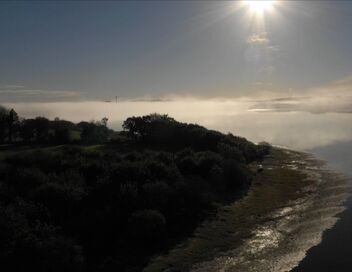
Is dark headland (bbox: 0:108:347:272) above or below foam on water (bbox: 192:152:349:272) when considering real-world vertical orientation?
above

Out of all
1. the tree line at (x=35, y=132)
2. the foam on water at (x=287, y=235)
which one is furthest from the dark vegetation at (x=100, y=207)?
the tree line at (x=35, y=132)

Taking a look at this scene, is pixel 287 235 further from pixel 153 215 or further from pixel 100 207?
pixel 100 207

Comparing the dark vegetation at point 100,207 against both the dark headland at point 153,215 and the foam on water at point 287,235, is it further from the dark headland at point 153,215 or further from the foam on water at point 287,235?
the foam on water at point 287,235

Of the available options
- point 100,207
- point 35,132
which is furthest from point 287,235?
point 35,132

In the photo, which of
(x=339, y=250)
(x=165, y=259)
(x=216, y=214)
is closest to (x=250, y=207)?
(x=216, y=214)

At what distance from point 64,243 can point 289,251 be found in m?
16.1

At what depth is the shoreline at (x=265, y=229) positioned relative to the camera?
30.0m

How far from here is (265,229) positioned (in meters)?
37.8

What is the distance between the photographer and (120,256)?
99.6 feet

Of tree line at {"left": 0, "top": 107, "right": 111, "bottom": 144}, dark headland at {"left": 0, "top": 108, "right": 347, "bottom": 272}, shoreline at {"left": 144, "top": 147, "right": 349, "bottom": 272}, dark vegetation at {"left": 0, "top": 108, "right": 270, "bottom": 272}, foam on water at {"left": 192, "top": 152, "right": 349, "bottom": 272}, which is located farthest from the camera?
tree line at {"left": 0, "top": 107, "right": 111, "bottom": 144}

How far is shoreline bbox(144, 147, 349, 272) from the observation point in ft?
98.5

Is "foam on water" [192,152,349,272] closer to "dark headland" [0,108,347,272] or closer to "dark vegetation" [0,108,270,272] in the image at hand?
"dark headland" [0,108,347,272]

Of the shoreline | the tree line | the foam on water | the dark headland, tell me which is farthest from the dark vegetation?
the tree line

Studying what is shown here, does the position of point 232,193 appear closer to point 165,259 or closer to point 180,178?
point 180,178
